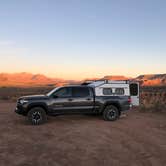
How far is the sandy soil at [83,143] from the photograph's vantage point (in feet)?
19.6

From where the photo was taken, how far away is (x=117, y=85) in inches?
479

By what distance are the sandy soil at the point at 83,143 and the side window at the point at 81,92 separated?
4.41ft

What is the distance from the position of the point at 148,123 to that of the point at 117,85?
99.7 inches

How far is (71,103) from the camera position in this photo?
10.9 metres

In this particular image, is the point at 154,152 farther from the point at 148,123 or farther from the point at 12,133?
the point at 12,133

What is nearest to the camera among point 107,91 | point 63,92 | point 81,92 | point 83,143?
point 83,143

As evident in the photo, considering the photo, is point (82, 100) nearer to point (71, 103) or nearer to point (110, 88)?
point (71, 103)

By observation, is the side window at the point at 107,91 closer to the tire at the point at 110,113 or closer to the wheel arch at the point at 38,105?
the tire at the point at 110,113

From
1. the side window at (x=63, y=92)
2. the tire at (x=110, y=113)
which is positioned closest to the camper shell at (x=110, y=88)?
the tire at (x=110, y=113)

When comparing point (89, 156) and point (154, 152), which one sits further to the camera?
point (154, 152)

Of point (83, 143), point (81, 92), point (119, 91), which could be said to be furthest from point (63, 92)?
point (83, 143)

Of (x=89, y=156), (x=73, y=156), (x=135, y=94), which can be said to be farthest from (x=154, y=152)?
(x=135, y=94)

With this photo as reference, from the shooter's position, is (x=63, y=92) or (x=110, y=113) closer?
(x=63, y=92)

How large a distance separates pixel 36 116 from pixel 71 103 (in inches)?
68.8
